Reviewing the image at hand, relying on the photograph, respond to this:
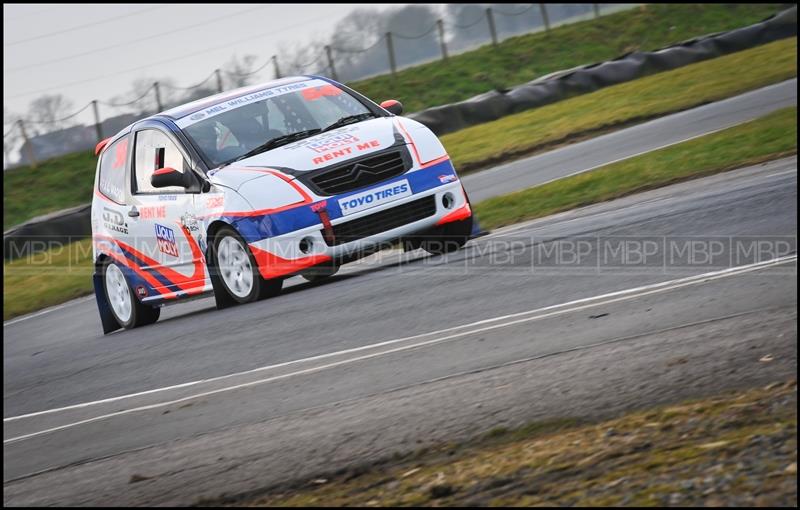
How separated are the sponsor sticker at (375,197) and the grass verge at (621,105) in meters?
9.74

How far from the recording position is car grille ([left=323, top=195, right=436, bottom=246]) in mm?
9562

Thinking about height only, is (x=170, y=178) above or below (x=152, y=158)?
below

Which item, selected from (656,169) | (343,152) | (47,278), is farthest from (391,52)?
(343,152)

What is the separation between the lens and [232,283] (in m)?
10.1

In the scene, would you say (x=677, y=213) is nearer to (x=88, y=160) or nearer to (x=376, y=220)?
(x=376, y=220)

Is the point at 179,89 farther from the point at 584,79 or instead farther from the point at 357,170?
the point at 357,170

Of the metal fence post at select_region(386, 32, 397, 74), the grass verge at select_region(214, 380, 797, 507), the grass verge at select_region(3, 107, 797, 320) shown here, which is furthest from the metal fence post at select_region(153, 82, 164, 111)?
the grass verge at select_region(214, 380, 797, 507)

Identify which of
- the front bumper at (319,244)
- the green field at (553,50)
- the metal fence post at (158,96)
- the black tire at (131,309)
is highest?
the metal fence post at (158,96)

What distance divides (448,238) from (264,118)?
189 centimetres

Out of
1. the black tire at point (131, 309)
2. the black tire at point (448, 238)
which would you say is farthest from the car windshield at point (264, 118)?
the black tire at point (131, 309)

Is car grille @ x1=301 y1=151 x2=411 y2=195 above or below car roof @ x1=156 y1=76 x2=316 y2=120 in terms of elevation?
below

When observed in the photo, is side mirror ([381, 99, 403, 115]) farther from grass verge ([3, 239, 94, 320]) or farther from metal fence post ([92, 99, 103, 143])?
metal fence post ([92, 99, 103, 143])

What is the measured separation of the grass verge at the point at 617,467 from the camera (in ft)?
11.5

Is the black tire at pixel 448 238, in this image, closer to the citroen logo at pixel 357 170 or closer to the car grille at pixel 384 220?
the car grille at pixel 384 220
